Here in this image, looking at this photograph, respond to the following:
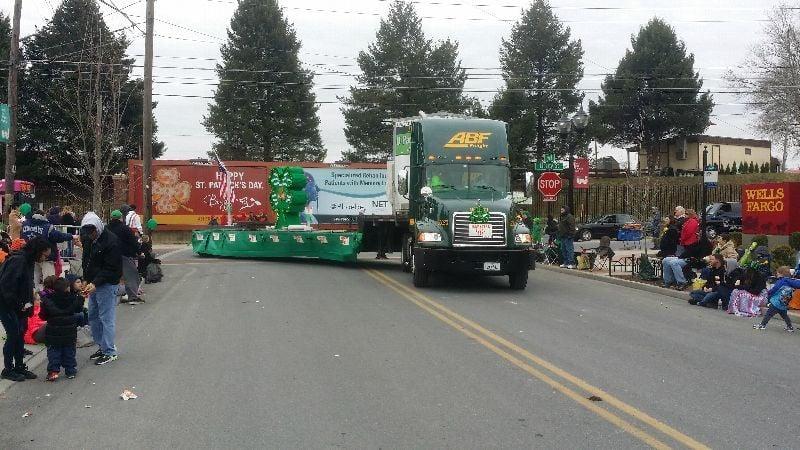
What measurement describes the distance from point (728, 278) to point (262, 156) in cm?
4147

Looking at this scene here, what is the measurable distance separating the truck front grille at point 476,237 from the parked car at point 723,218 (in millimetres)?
22463

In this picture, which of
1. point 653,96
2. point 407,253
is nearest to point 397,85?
point 653,96

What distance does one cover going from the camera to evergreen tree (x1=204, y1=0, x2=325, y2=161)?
51.2 meters

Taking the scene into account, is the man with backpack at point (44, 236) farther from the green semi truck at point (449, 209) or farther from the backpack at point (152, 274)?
the green semi truck at point (449, 209)

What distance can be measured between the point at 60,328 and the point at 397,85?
46930 mm

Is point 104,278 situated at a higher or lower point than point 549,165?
lower

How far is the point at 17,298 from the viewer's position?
7816 mm

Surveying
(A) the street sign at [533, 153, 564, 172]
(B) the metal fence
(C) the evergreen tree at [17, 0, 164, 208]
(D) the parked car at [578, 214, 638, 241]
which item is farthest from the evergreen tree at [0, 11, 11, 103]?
(A) the street sign at [533, 153, 564, 172]

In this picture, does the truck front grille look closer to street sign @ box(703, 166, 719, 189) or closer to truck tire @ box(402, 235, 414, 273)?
truck tire @ box(402, 235, 414, 273)

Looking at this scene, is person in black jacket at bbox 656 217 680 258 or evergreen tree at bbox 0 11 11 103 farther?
evergreen tree at bbox 0 11 11 103

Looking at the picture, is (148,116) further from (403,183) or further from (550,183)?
(550,183)

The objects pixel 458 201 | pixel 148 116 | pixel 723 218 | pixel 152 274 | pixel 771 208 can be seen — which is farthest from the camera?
pixel 723 218

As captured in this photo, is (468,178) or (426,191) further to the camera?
(468,178)

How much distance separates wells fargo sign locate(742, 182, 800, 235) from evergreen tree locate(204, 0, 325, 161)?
3458cm
